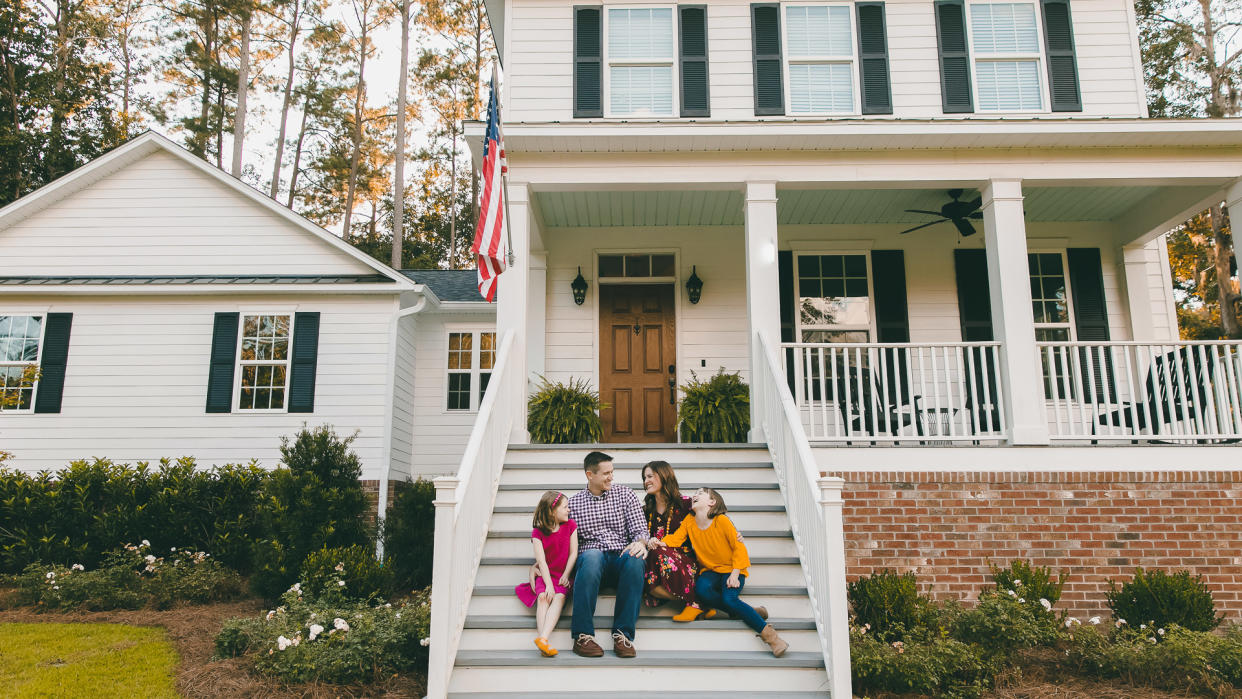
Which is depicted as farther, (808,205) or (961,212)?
(808,205)

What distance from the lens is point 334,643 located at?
5.20m

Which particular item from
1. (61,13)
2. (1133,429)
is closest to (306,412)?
(1133,429)

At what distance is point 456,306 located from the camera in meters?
10.9

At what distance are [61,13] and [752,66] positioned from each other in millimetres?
20951

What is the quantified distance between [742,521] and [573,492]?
133cm

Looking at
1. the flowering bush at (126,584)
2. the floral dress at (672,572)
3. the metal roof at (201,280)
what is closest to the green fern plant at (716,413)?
the floral dress at (672,572)

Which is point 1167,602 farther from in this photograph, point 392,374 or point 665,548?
point 392,374

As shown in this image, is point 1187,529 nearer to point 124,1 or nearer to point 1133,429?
point 1133,429

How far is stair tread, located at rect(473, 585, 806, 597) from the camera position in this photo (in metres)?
5.20

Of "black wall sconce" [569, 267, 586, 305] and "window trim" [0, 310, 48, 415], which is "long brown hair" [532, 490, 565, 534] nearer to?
"black wall sconce" [569, 267, 586, 305]

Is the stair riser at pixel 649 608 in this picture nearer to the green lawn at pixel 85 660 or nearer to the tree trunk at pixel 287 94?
the green lawn at pixel 85 660

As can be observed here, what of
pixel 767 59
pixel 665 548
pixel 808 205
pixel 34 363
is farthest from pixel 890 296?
pixel 34 363

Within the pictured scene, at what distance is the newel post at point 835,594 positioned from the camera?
4434 millimetres

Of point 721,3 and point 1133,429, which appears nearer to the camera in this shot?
point 1133,429
